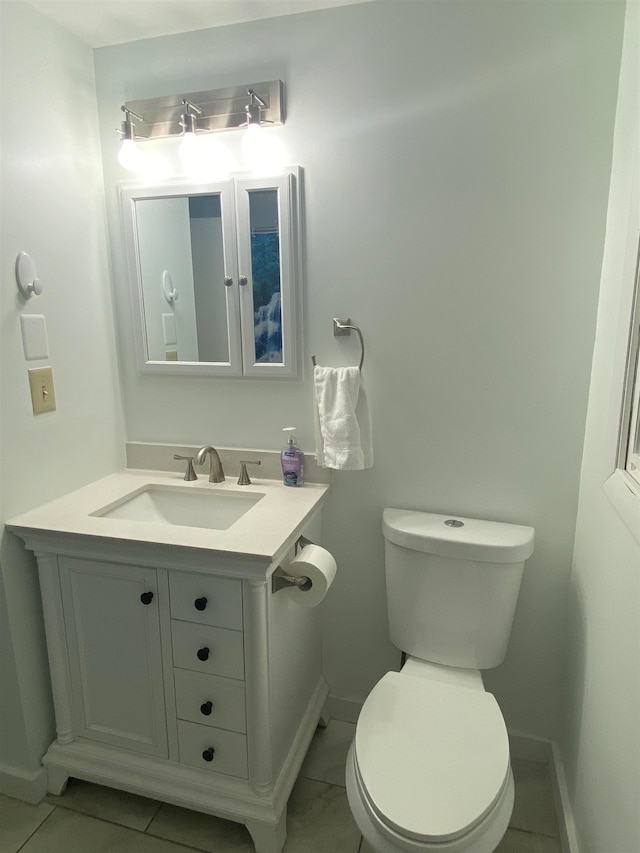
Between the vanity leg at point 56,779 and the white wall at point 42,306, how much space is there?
6 cm

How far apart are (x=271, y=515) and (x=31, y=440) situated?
2.41 ft

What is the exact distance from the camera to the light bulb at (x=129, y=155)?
155 centimetres

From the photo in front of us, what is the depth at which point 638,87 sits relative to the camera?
113cm

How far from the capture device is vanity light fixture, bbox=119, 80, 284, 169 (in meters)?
1.51

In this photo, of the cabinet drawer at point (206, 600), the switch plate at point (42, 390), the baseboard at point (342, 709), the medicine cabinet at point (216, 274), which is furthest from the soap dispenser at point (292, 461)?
the baseboard at point (342, 709)

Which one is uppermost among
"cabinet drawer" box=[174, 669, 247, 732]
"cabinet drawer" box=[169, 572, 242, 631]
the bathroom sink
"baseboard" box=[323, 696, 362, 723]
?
the bathroom sink

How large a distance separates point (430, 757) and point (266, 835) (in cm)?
56

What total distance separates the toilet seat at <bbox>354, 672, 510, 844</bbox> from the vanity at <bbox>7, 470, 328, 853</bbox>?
0.31 m

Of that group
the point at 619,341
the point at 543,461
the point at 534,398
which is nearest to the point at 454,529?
the point at 543,461

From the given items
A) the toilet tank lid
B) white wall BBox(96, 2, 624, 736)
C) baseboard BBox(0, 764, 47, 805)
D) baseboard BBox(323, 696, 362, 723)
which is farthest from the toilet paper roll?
baseboard BBox(0, 764, 47, 805)

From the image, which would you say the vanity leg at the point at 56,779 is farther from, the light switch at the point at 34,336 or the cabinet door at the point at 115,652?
the light switch at the point at 34,336

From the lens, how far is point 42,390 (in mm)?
1500

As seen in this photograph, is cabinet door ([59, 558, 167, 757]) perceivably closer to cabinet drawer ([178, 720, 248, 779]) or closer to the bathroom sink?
cabinet drawer ([178, 720, 248, 779])

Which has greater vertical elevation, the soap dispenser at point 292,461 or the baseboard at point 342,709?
the soap dispenser at point 292,461
